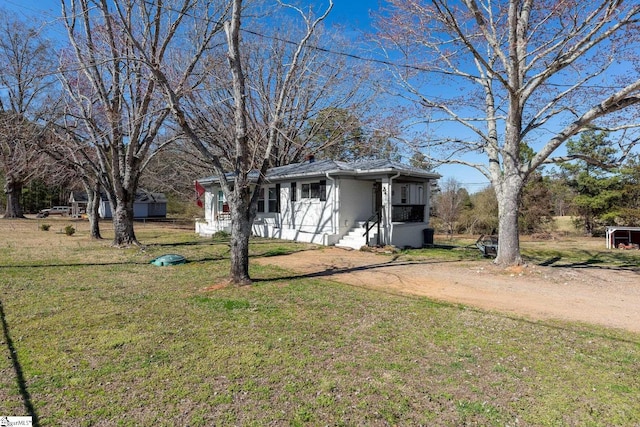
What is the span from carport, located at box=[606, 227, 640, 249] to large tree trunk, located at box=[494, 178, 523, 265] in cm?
1192

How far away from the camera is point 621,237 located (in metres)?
18.1

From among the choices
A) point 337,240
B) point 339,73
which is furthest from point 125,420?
point 339,73

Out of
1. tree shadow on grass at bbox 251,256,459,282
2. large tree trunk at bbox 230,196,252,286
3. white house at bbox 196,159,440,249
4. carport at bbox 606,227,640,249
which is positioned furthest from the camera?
carport at bbox 606,227,640,249

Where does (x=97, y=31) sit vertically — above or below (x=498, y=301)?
above

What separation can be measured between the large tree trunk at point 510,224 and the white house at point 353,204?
4.56 meters

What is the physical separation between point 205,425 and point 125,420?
61 cm

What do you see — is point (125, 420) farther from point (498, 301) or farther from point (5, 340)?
point (498, 301)

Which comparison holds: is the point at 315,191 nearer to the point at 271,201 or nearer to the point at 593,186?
the point at 271,201

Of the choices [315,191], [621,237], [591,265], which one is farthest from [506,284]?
[621,237]

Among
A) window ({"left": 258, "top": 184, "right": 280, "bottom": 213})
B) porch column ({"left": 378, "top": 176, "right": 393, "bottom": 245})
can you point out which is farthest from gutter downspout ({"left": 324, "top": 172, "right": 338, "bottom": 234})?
window ({"left": 258, "top": 184, "right": 280, "bottom": 213})

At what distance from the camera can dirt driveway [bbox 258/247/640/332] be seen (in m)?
6.01

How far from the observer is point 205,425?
9.00ft

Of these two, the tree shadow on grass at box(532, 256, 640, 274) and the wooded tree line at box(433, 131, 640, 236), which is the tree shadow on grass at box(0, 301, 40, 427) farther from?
the wooded tree line at box(433, 131, 640, 236)

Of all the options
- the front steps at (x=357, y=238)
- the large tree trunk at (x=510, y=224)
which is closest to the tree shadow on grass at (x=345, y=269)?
the large tree trunk at (x=510, y=224)
